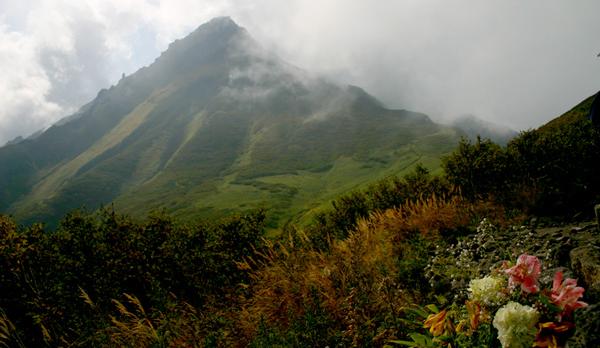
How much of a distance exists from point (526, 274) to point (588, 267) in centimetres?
146

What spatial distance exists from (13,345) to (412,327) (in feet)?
24.5

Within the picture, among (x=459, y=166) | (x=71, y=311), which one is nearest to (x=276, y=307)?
(x=71, y=311)

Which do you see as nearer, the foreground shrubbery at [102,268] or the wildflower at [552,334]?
the wildflower at [552,334]

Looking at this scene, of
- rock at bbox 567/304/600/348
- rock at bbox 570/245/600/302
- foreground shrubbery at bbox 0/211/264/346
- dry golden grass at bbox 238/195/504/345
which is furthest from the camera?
foreground shrubbery at bbox 0/211/264/346

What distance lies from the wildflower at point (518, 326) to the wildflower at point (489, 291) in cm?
37

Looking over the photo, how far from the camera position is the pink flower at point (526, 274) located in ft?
10.0

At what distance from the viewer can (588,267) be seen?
395 cm

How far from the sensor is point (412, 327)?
14.5ft

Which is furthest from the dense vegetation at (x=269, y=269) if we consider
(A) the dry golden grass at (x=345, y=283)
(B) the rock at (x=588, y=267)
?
(B) the rock at (x=588, y=267)

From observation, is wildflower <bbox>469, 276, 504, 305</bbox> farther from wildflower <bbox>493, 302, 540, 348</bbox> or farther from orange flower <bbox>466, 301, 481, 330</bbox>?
wildflower <bbox>493, 302, 540, 348</bbox>

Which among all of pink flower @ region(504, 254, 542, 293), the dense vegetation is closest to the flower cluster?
pink flower @ region(504, 254, 542, 293)

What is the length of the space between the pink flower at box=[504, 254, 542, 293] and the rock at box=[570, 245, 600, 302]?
660mm

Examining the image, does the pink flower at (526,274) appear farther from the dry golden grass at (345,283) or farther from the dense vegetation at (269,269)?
the dry golden grass at (345,283)

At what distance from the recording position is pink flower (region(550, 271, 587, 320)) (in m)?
2.84
